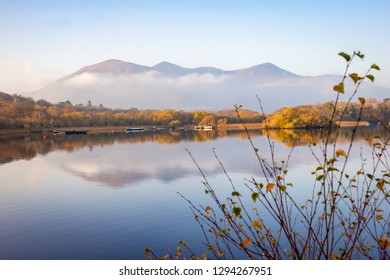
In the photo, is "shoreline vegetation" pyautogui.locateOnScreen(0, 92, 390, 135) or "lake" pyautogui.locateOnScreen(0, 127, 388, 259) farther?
"shoreline vegetation" pyautogui.locateOnScreen(0, 92, 390, 135)

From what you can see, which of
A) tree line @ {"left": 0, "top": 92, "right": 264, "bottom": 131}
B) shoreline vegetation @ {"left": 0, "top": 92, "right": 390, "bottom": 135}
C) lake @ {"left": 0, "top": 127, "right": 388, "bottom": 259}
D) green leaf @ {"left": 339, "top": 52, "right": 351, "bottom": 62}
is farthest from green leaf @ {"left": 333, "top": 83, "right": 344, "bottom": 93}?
tree line @ {"left": 0, "top": 92, "right": 264, "bottom": 131}

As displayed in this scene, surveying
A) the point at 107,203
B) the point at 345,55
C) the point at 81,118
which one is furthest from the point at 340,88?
the point at 81,118

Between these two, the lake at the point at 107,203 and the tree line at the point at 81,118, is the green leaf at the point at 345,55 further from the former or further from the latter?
the tree line at the point at 81,118

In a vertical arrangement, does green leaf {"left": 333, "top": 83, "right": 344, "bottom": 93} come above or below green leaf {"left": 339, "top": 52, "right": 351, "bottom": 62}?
below

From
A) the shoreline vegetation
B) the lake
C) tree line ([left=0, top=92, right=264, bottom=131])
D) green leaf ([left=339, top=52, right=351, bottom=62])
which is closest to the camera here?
green leaf ([left=339, top=52, right=351, bottom=62])

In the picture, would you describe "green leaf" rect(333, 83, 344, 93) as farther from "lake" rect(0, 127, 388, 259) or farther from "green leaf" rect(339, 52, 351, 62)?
"lake" rect(0, 127, 388, 259)

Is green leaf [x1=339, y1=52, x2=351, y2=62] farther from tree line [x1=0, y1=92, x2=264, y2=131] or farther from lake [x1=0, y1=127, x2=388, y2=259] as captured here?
tree line [x1=0, y1=92, x2=264, y2=131]

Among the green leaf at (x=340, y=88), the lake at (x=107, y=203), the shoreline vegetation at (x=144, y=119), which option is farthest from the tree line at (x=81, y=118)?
the green leaf at (x=340, y=88)

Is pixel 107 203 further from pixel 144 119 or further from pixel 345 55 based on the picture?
pixel 144 119

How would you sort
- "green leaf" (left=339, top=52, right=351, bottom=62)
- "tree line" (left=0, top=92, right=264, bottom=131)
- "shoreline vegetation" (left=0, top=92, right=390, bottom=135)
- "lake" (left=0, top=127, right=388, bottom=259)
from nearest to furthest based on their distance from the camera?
"green leaf" (left=339, top=52, right=351, bottom=62), "lake" (left=0, top=127, right=388, bottom=259), "shoreline vegetation" (left=0, top=92, right=390, bottom=135), "tree line" (left=0, top=92, right=264, bottom=131)

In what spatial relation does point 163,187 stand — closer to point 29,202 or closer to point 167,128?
point 29,202

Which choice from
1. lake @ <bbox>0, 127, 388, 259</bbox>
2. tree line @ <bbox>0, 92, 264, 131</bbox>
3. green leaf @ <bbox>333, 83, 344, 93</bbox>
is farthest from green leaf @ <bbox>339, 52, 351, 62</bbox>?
tree line @ <bbox>0, 92, 264, 131</bbox>

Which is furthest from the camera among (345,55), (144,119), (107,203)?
(144,119)
